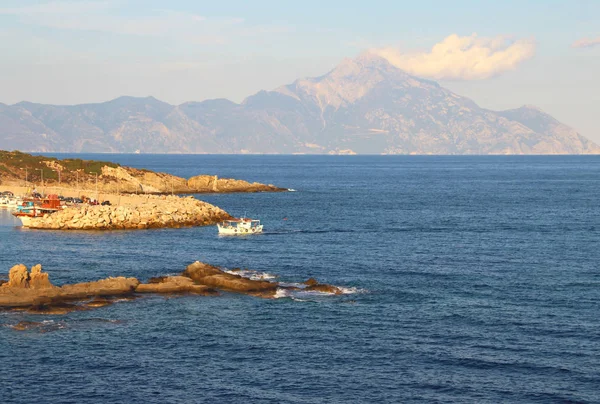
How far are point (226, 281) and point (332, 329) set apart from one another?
16603 millimetres

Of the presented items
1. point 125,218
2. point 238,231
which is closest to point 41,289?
point 238,231

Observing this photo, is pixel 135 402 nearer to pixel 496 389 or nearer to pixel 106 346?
pixel 106 346

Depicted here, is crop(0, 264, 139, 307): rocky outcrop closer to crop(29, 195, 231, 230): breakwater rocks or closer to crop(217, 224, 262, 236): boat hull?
crop(217, 224, 262, 236): boat hull

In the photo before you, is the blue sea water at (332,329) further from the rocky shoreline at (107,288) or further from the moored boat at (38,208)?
the moored boat at (38,208)

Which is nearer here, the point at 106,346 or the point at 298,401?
the point at 298,401

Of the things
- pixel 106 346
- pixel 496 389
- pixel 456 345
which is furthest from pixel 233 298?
pixel 496 389

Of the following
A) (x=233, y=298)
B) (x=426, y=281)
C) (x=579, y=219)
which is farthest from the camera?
(x=579, y=219)

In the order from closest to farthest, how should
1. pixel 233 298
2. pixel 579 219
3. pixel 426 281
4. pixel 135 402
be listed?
1. pixel 135 402
2. pixel 233 298
3. pixel 426 281
4. pixel 579 219

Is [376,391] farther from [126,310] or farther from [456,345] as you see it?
[126,310]

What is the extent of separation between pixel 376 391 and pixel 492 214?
102395 mm

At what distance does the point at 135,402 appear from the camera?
42125 millimetres

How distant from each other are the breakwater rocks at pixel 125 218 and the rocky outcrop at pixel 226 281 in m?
47.3

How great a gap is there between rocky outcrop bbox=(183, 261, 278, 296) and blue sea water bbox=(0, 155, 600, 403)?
2.20 metres

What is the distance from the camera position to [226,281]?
228 ft
